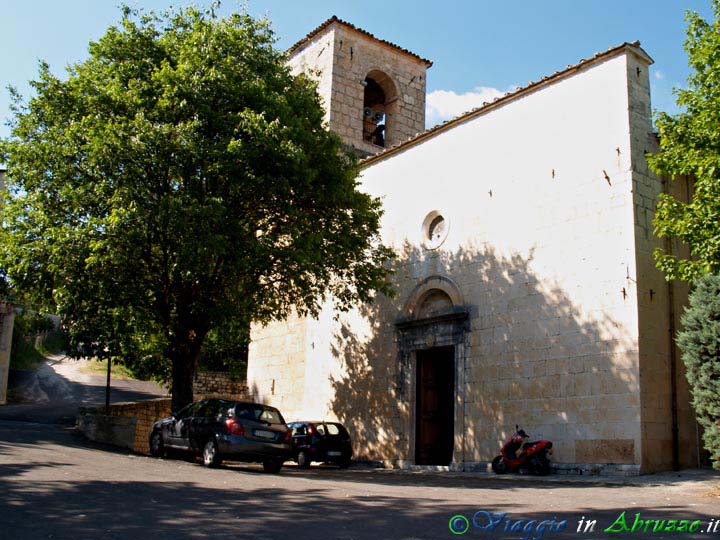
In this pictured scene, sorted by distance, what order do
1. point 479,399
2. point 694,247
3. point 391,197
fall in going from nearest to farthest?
point 694,247 < point 479,399 < point 391,197

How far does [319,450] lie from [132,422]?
5072mm

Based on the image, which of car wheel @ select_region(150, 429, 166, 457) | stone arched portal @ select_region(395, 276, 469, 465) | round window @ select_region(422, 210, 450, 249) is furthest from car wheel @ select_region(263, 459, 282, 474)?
round window @ select_region(422, 210, 450, 249)

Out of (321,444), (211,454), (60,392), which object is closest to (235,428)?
(211,454)

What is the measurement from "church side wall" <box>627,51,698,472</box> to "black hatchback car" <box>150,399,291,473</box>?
22.0 ft

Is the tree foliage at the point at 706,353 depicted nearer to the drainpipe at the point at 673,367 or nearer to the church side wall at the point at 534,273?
the church side wall at the point at 534,273

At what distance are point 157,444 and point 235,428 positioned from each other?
328 centimetres

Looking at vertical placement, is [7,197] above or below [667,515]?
above

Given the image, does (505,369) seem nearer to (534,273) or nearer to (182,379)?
(534,273)

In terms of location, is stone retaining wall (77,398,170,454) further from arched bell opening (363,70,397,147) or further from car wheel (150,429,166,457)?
arched bell opening (363,70,397,147)

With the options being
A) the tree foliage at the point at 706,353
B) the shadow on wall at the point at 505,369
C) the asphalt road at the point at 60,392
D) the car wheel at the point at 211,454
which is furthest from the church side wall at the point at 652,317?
the asphalt road at the point at 60,392

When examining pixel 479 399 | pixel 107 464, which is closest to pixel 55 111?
pixel 107 464

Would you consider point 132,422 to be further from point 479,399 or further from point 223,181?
point 479,399

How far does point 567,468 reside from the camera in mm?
13531

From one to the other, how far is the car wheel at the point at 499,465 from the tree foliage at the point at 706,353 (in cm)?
448
